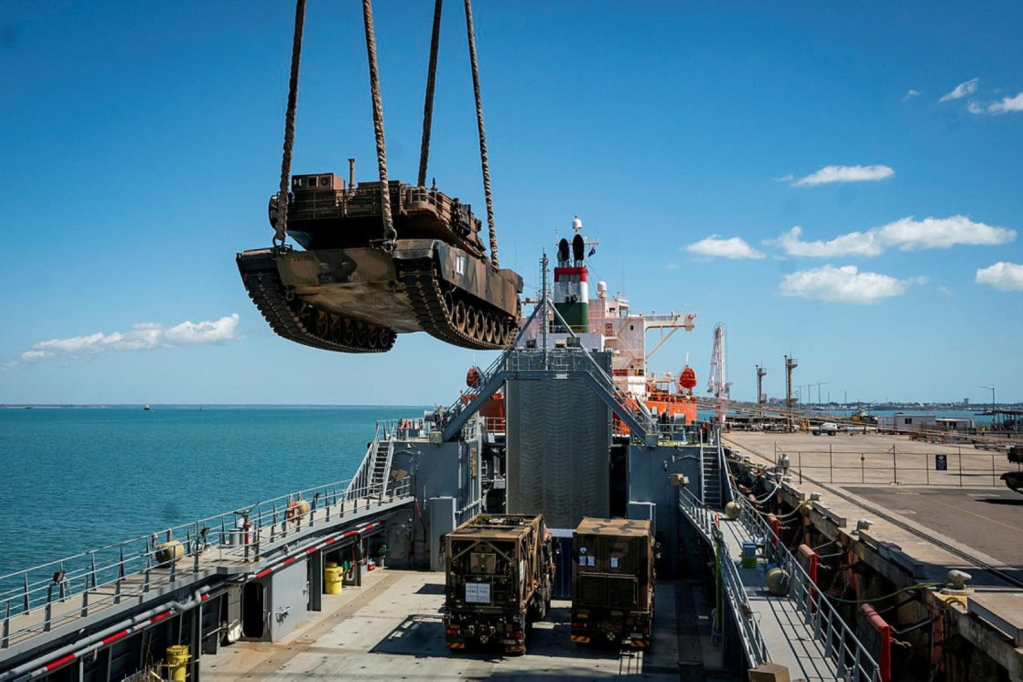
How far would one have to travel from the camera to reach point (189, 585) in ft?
47.3

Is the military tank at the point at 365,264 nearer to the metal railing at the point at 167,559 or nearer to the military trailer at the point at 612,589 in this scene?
the metal railing at the point at 167,559

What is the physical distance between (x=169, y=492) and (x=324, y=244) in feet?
179

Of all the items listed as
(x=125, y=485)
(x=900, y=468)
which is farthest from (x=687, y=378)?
(x=125, y=485)

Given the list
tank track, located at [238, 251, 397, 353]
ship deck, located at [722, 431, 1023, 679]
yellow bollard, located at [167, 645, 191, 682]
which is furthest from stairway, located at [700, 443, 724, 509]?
yellow bollard, located at [167, 645, 191, 682]

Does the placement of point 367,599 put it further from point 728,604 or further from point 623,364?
point 623,364

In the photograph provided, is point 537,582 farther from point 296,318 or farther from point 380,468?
point 380,468

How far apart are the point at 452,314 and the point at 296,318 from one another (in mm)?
2725

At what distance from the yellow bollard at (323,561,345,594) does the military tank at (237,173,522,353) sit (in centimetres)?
917

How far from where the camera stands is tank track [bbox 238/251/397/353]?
12.6 m

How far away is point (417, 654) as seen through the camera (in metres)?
16.5

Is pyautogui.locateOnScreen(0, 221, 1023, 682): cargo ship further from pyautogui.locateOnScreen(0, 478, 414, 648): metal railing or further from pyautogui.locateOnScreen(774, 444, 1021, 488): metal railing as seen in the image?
pyautogui.locateOnScreen(774, 444, 1021, 488): metal railing

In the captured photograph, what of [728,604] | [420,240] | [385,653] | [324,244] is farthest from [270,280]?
[728,604]

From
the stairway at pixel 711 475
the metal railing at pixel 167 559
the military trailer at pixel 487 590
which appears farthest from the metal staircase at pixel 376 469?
the stairway at pixel 711 475

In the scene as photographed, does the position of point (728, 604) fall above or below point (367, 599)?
above
